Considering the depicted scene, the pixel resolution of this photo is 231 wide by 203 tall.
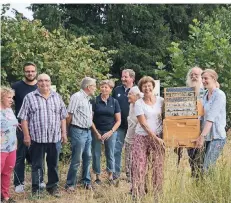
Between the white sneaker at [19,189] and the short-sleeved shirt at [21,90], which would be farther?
the white sneaker at [19,189]

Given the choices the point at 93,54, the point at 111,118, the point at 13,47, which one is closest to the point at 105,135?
the point at 111,118

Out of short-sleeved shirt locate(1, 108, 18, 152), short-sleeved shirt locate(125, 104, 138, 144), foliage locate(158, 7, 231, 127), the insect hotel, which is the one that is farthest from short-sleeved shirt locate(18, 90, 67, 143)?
foliage locate(158, 7, 231, 127)

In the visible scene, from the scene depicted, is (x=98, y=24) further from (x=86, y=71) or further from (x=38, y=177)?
(x=38, y=177)

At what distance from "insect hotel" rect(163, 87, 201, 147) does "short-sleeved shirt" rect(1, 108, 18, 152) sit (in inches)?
72.8

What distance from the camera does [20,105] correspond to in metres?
6.36

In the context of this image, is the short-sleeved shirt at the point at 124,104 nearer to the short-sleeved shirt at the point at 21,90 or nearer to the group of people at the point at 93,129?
the group of people at the point at 93,129

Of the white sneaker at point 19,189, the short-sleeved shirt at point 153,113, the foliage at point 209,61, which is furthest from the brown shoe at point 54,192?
the foliage at point 209,61

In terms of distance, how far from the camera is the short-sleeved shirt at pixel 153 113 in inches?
217

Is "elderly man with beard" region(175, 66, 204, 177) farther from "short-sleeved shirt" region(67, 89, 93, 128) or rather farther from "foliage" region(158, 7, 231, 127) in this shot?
"foliage" region(158, 7, 231, 127)

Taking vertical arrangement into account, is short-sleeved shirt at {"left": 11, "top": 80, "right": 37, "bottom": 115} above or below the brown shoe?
above

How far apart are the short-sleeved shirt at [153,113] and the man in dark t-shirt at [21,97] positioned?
5.33 ft

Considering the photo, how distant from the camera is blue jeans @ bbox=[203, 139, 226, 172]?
5172 millimetres

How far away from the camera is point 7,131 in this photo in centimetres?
568

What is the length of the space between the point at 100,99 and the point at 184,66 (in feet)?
16.8
